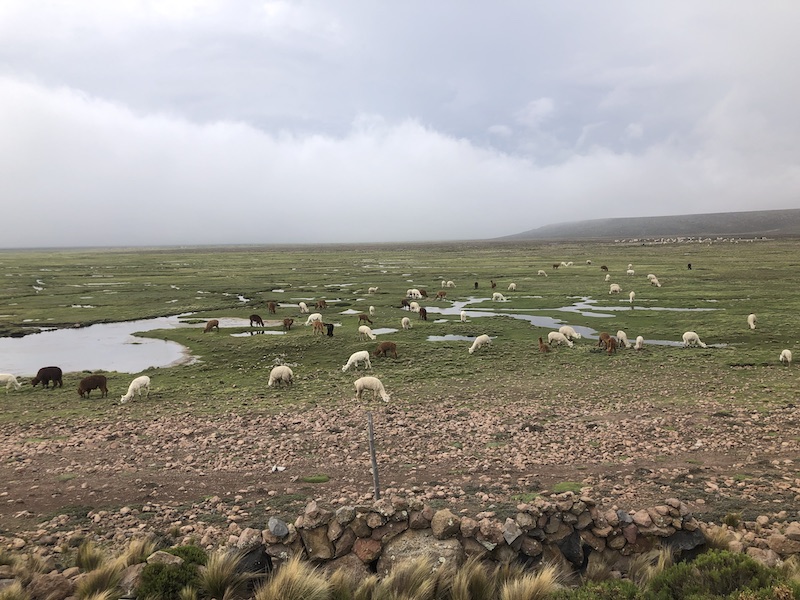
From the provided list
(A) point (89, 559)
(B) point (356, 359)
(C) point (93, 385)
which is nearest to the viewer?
(A) point (89, 559)

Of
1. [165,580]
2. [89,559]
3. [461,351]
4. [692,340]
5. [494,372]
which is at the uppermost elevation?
[165,580]

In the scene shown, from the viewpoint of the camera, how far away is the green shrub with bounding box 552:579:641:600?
5.90 m

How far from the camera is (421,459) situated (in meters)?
13.2

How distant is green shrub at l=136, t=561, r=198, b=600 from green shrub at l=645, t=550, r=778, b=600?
6.35 metres

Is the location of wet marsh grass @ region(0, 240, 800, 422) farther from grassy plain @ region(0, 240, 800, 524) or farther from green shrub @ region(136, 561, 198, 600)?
green shrub @ region(136, 561, 198, 600)

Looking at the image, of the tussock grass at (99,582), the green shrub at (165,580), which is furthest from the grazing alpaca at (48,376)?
the green shrub at (165,580)

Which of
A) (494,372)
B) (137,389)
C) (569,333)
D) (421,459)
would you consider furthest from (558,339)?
(137,389)

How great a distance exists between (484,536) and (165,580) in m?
4.74

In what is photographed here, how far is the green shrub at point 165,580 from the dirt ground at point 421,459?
378 centimetres

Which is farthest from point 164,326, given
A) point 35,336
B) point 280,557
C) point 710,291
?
point 710,291

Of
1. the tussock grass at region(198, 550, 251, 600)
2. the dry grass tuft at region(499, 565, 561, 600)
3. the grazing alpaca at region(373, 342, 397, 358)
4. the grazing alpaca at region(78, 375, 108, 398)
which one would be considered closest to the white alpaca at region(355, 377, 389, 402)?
the grazing alpaca at region(373, 342, 397, 358)

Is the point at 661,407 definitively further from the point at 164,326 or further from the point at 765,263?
the point at 765,263

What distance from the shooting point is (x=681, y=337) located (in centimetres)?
3044

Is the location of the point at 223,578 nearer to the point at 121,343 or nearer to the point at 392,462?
the point at 392,462
